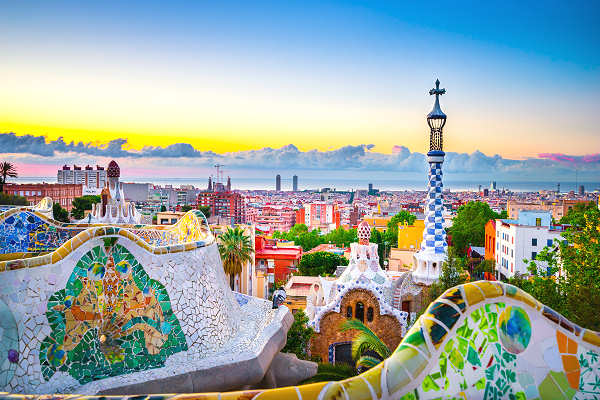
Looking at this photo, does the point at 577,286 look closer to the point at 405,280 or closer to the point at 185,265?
the point at 405,280

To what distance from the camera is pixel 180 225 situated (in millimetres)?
9406

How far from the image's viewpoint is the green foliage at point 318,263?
31.7 m

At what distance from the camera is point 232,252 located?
1587cm

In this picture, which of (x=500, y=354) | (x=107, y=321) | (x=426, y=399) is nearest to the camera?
(x=426, y=399)

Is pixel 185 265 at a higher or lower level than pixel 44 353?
higher

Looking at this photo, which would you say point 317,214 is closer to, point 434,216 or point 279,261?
point 279,261

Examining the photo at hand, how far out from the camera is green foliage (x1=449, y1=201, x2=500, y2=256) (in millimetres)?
39438

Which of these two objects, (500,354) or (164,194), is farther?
(164,194)

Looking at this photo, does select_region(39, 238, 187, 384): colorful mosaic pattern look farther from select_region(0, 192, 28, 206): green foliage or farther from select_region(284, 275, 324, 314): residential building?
select_region(0, 192, 28, 206): green foliage

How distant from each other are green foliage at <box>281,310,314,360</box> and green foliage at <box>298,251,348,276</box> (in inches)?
738

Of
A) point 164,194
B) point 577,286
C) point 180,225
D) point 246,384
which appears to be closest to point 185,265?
point 246,384

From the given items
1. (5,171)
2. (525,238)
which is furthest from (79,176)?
(525,238)

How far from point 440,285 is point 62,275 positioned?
37.1ft

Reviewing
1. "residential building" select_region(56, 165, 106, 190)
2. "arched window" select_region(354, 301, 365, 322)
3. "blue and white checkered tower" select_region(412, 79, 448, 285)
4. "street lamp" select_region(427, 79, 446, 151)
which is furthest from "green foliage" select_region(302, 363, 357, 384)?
"residential building" select_region(56, 165, 106, 190)
